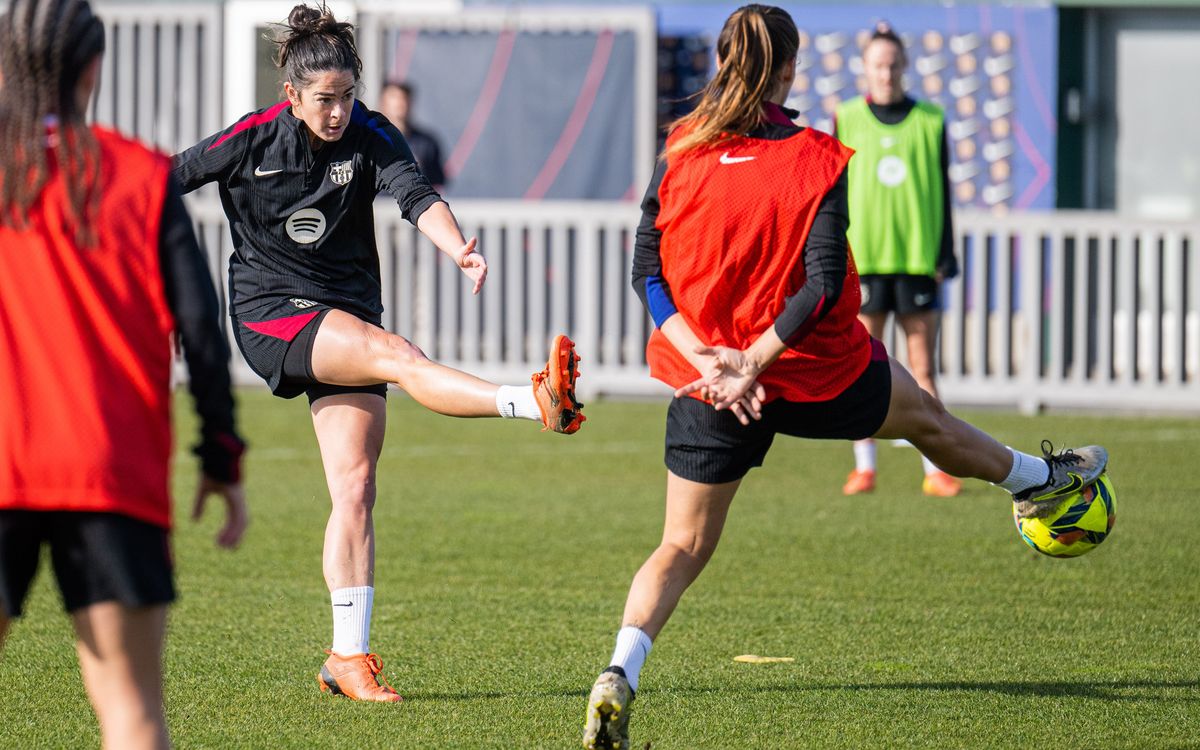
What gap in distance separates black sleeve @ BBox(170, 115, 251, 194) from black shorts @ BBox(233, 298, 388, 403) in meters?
0.41

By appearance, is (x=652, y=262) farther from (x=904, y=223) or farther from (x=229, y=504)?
(x=904, y=223)

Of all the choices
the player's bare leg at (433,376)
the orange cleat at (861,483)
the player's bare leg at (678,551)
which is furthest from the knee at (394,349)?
the orange cleat at (861,483)

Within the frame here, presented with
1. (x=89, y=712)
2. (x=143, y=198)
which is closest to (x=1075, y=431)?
(x=89, y=712)

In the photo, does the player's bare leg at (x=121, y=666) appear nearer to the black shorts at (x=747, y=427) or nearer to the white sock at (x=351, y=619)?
the black shorts at (x=747, y=427)

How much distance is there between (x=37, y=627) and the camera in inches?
228

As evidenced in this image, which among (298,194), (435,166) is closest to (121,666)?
(298,194)

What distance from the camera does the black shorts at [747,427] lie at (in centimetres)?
434

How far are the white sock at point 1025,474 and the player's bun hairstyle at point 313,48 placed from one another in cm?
225

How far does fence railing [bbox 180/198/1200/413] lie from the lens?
12.9m

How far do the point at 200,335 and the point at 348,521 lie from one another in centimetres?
208

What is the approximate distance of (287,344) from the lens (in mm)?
4910

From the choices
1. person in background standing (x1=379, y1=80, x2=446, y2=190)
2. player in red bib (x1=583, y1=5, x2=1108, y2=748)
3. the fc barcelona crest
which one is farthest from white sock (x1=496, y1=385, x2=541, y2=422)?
person in background standing (x1=379, y1=80, x2=446, y2=190)

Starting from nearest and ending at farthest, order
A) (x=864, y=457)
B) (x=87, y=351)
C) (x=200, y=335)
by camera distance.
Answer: (x=87, y=351)
(x=200, y=335)
(x=864, y=457)

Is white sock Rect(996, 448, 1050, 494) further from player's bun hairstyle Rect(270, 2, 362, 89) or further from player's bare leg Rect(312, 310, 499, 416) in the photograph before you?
player's bun hairstyle Rect(270, 2, 362, 89)
